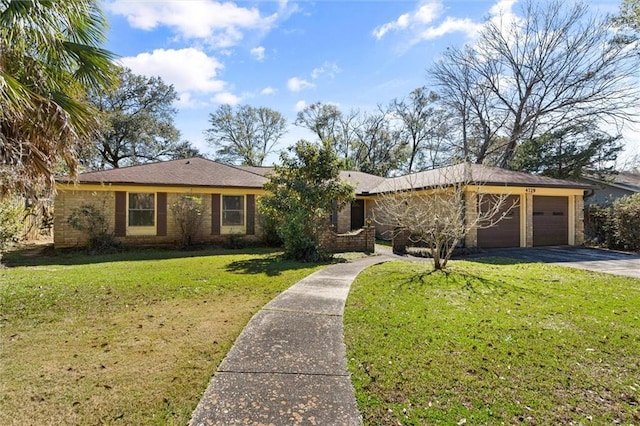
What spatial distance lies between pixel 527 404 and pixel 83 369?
165 inches

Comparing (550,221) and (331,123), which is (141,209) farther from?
(331,123)

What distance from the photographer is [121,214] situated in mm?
13109

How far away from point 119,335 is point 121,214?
10193mm

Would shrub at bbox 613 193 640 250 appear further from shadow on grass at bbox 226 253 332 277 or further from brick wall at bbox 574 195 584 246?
shadow on grass at bbox 226 253 332 277

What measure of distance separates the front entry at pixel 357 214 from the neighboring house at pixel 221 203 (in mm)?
4283

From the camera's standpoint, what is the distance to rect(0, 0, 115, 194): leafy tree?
15.8 ft

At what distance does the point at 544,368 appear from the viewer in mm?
3564

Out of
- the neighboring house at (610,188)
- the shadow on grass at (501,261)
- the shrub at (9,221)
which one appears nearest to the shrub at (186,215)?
the shrub at (9,221)

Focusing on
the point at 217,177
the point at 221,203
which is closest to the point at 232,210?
the point at 221,203

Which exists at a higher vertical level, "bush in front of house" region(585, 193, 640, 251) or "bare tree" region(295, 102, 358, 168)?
"bare tree" region(295, 102, 358, 168)

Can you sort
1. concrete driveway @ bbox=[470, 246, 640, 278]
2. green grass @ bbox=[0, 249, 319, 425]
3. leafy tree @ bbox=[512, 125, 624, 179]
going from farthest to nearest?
leafy tree @ bbox=[512, 125, 624, 179] → concrete driveway @ bbox=[470, 246, 640, 278] → green grass @ bbox=[0, 249, 319, 425]

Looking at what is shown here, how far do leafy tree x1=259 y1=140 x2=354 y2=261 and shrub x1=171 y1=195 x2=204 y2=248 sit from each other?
374cm

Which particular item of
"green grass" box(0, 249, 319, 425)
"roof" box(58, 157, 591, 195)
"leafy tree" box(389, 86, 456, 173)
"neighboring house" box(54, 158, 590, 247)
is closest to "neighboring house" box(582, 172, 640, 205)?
"neighboring house" box(54, 158, 590, 247)

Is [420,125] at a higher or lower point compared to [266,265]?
higher
